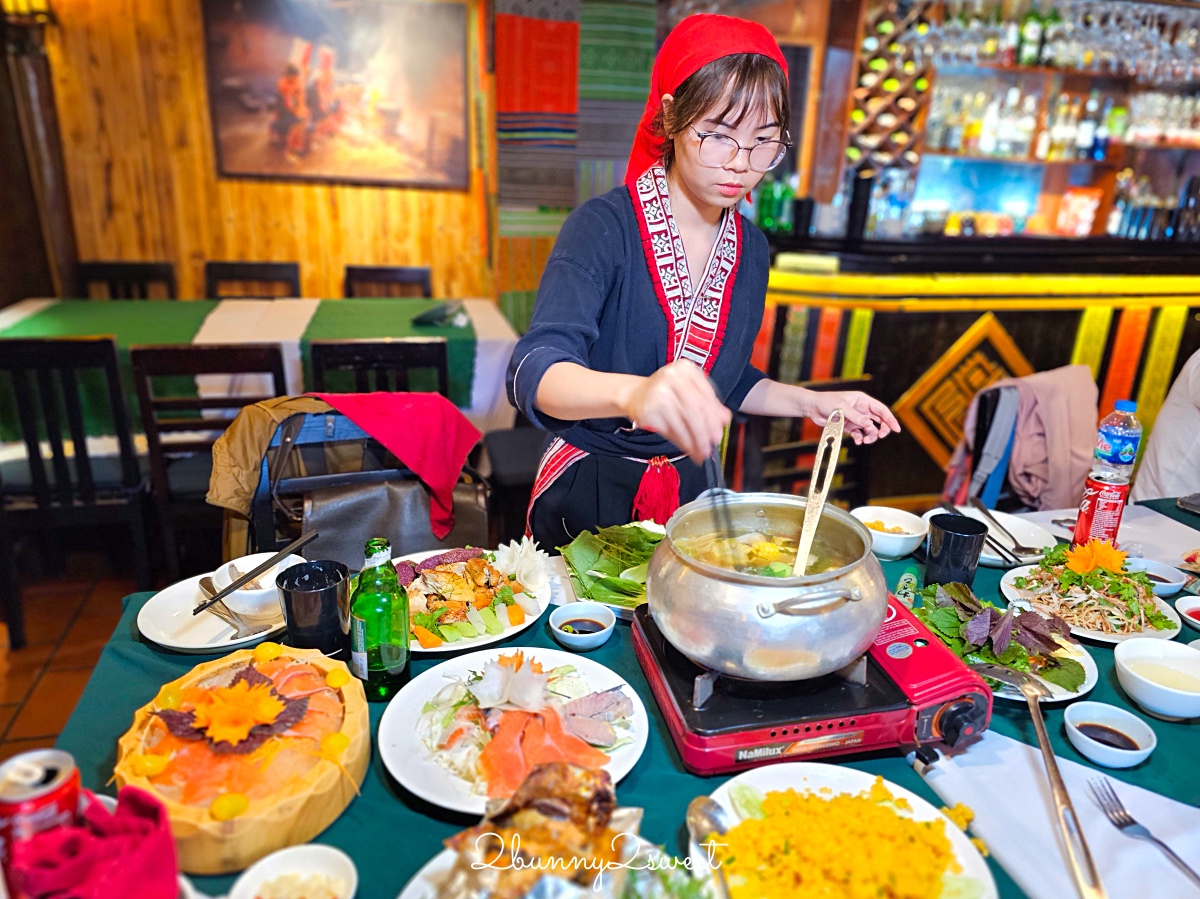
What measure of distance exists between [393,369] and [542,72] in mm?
2183

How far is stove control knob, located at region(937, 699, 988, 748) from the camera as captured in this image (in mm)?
993

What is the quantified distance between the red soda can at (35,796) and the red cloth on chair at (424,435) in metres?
1.12

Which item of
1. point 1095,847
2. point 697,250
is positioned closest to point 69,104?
point 697,250

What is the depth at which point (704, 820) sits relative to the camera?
0.85m

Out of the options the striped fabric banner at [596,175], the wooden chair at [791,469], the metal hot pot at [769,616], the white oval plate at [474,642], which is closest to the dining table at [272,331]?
the striped fabric banner at [596,175]

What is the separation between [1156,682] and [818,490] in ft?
2.02

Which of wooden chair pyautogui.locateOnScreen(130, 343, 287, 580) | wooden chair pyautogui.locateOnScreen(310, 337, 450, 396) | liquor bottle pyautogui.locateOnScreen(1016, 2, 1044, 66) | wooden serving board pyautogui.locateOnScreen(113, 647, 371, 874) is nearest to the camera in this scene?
wooden serving board pyautogui.locateOnScreen(113, 647, 371, 874)

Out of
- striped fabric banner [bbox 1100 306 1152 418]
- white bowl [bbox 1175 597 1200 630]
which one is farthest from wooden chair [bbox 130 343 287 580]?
striped fabric banner [bbox 1100 306 1152 418]

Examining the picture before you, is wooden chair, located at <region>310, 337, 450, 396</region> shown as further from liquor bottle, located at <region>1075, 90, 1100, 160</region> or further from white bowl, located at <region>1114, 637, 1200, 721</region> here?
liquor bottle, located at <region>1075, 90, 1100, 160</region>

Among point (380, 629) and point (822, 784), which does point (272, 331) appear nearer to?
point (380, 629)

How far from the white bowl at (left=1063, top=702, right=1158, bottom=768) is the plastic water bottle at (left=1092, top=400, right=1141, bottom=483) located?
0.59 meters

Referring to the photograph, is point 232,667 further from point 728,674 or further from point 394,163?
point 394,163

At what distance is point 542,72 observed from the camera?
13.4 feet

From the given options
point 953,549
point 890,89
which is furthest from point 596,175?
point 953,549
